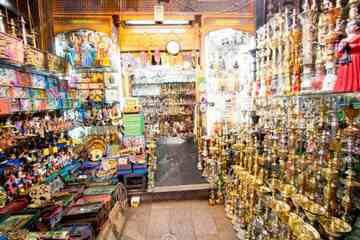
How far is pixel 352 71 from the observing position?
1.05 m

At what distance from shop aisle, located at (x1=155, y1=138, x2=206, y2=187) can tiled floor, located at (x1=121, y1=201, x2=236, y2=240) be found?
0.32 meters

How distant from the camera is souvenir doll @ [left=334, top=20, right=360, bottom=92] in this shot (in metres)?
1.03

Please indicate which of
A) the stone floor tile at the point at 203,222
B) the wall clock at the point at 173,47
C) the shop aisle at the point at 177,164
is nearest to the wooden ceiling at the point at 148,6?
the wall clock at the point at 173,47

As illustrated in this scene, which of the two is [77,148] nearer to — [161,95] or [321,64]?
[161,95]

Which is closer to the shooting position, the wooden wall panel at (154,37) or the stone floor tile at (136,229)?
the stone floor tile at (136,229)

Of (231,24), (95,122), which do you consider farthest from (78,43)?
(231,24)

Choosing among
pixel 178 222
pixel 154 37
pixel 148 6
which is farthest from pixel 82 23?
pixel 178 222

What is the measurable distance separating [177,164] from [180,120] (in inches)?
49.6

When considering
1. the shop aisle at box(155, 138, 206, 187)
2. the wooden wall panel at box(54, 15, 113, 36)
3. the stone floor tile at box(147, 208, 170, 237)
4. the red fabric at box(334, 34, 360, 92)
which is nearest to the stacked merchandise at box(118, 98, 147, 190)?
the shop aisle at box(155, 138, 206, 187)

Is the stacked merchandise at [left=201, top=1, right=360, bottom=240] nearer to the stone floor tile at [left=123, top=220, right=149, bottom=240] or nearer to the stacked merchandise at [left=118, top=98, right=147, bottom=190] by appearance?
the stone floor tile at [left=123, top=220, right=149, bottom=240]

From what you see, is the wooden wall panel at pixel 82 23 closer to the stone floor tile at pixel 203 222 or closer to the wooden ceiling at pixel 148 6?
the wooden ceiling at pixel 148 6

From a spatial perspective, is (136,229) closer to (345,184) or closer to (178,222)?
(178,222)

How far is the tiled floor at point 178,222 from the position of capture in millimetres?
2310

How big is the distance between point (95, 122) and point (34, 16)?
5.74 feet
